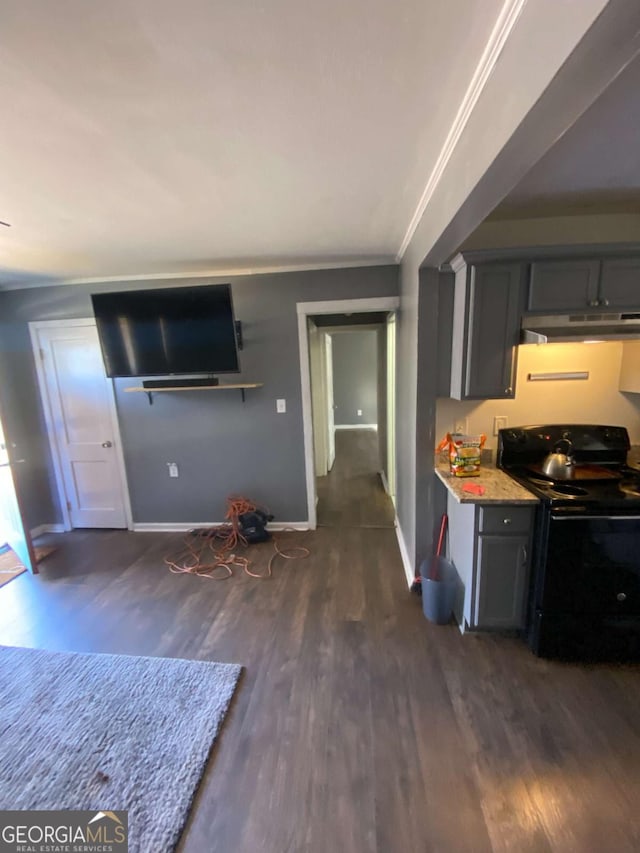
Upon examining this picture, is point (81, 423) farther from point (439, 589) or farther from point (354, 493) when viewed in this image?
point (439, 589)

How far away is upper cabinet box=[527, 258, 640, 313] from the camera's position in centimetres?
184

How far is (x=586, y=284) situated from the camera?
187cm

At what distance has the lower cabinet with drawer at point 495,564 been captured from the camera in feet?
6.08

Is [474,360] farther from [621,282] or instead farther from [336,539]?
[336,539]

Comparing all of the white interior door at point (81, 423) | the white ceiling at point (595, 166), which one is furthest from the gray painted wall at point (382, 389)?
the white interior door at point (81, 423)

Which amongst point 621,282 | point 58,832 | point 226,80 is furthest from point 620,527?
point 58,832

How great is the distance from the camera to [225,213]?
1.96m

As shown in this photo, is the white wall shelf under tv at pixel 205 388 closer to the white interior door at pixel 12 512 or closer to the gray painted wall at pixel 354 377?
the white interior door at pixel 12 512

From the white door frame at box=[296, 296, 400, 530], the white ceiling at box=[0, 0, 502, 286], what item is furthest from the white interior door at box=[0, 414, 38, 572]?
the white door frame at box=[296, 296, 400, 530]

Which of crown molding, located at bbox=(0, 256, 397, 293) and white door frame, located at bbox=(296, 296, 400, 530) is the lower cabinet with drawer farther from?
crown molding, located at bbox=(0, 256, 397, 293)

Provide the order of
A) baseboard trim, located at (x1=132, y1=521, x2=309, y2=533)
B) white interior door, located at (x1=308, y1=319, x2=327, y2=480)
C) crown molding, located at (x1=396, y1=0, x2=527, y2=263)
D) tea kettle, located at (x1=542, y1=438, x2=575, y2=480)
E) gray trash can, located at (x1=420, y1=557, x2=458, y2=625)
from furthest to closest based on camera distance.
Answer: white interior door, located at (x1=308, y1=319, x2=327, y2=480)
baseboard trim, located at (x1=132, y1=521, x2=309, y2=533)
gray trash can, located at (x1=420, y1=557, x2=458, y2=625)
tea kettle, located at (x1=542, y1=438, x2=575, y2=480)
crown molding, located at (x1=396, y1=0, x2=527, y2=263)

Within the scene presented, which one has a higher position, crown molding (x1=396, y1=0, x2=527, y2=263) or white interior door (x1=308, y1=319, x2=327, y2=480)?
crown molding (x1=396, y1=0, x2=527, y2=263)

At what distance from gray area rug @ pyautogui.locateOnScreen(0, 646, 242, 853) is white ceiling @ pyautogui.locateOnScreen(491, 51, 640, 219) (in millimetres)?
2867

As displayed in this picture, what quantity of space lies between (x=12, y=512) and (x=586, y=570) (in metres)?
4.09
